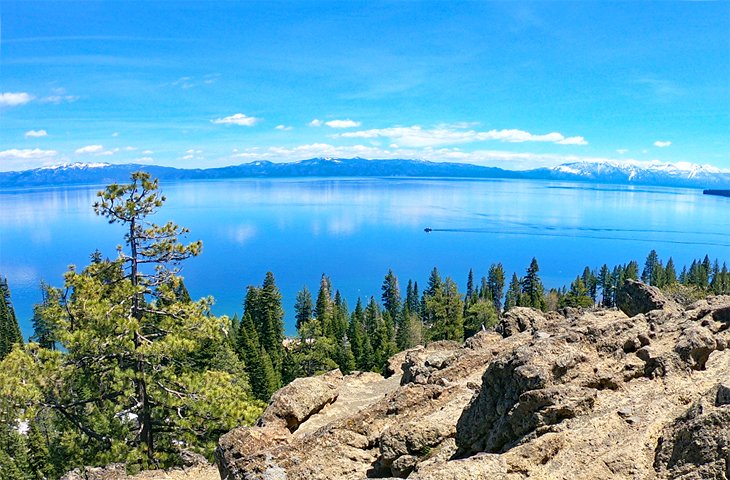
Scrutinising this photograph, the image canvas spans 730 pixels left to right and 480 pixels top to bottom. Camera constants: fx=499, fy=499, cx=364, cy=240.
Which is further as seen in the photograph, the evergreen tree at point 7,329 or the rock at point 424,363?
the evergreen tree at point 7,329

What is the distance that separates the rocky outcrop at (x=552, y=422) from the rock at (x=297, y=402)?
0.19 feet

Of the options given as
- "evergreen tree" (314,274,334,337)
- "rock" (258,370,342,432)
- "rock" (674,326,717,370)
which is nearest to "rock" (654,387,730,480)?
"rock" (674,326,717,370)

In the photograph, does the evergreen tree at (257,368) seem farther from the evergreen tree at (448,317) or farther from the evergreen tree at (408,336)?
the evergreen tree at (408,336)

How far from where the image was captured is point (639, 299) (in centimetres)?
2019

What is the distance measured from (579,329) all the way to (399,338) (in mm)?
54232

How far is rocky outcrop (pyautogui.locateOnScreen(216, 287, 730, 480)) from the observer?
718 centimetres

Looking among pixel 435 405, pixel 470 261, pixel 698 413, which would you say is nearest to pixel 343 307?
pixel 470 261

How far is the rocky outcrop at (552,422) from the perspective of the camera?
23.6ft

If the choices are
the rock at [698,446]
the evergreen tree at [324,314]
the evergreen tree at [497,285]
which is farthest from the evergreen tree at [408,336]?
the rock at [698,446]

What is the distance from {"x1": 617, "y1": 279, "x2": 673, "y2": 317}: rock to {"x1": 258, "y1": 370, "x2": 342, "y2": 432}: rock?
1268cm

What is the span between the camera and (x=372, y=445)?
37.0 feet

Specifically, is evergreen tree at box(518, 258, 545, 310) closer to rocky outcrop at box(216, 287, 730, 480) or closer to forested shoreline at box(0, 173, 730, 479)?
rocky outcrop at box(216, 287, 730, 480)

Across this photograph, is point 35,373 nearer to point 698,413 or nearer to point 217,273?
point 698,413

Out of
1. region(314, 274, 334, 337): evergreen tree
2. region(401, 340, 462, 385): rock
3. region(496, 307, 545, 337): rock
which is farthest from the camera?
region(314, 274, 334, 337): evergreen tree
